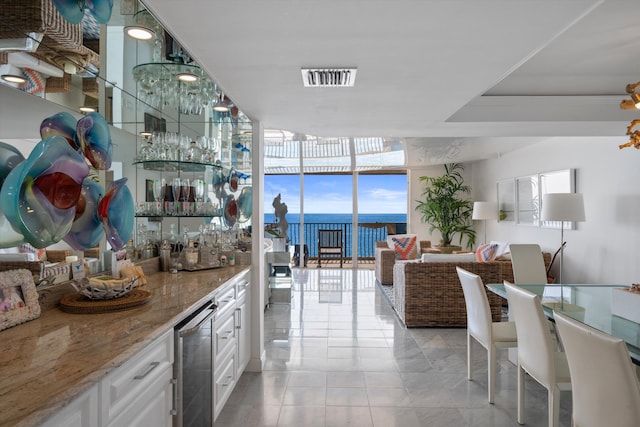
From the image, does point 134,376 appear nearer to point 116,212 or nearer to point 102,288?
point 102,288

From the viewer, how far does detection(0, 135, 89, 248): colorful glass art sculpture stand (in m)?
1.44

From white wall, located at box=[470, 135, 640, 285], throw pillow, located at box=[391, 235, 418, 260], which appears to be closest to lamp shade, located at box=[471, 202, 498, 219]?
white wall, located at box=[470, 135, 640, 285]

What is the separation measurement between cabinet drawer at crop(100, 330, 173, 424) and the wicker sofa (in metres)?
3.42

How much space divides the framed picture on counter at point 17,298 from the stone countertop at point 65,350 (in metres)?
0.04

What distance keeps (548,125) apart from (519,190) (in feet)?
11.2

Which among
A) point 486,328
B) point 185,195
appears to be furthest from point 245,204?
point 486,328

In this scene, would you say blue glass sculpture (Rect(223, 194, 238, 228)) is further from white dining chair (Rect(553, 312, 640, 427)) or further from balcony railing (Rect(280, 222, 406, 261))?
balcony railing (Rect(280, 222, 406, 261))

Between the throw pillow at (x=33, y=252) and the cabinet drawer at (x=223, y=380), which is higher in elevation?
the throw pillow at (x=33, y=252)

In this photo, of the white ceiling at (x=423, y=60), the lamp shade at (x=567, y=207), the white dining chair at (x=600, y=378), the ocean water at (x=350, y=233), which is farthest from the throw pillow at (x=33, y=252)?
the ocean water at (x=350, y=233)

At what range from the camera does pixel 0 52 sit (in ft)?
5.02

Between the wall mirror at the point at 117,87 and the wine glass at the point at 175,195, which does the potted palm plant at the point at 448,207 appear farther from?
the wine glass at the point at 175,195

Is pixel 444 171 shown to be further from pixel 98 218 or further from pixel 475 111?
pixel 98 218

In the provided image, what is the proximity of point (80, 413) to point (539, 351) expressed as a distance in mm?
2282

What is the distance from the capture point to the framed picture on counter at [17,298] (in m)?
1.51
